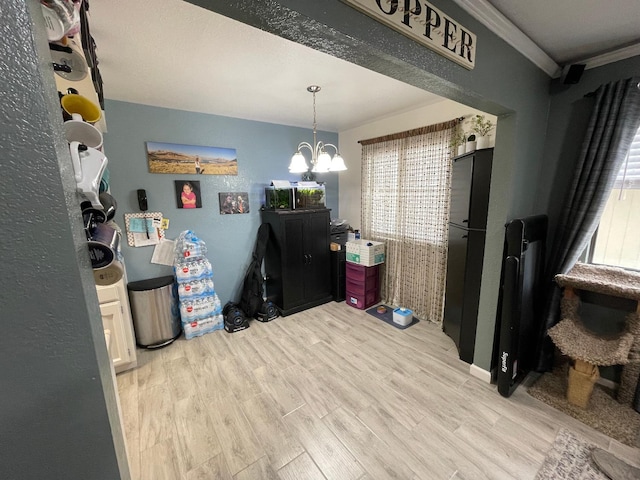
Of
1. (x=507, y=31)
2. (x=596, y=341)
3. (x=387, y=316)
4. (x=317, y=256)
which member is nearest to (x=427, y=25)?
(x=507, y=31)

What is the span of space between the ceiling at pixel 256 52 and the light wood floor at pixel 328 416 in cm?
236

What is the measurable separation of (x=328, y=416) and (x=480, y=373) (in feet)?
4.21

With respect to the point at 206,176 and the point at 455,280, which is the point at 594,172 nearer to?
the point at 455,280

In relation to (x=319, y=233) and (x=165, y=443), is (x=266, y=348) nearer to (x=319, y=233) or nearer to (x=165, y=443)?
(x=165, y=443)

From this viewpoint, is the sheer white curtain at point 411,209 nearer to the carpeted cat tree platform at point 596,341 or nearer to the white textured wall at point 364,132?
the white textured wall at point 364,132

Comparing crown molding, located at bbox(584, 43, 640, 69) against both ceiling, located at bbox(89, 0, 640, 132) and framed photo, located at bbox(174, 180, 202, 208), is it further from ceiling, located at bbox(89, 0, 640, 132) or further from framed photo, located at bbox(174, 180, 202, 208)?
framed photo, located at bbox(174, 180, 202, 208)

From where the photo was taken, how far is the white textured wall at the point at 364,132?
8.66 feet

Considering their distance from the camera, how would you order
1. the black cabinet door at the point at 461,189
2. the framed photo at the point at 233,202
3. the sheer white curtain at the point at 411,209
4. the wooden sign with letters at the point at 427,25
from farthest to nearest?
1. the framed photo at the point at 233,202
2. the sheer white curtain at the point at 411,209
3. the black cabinet door at the point at 461,189
4. the wooden sign with letters at the point at 427,25

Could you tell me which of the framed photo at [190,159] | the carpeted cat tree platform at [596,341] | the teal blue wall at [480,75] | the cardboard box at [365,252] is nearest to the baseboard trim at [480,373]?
the teal blue wall at [480,75]

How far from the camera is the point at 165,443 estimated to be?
1.59 metres

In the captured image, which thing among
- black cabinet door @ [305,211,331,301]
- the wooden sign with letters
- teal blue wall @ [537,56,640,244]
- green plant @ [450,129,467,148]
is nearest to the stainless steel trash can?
black cabinet door @ [305,211,331,301]

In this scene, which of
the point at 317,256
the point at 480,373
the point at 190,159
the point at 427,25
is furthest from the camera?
the point at 317,256

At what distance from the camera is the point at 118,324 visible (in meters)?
2.12

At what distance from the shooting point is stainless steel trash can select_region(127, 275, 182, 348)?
2.50m
